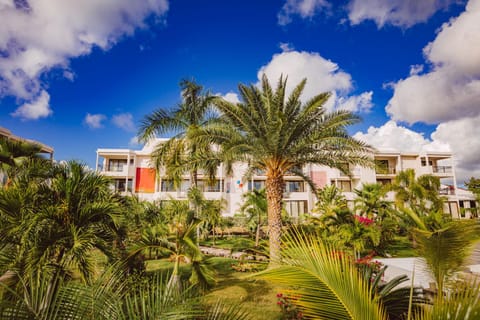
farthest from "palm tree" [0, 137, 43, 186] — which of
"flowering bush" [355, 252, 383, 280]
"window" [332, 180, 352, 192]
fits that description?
"window" [332, 180, 352, 192]

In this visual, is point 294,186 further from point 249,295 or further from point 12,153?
point 12,153

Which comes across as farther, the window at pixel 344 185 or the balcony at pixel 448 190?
the balcony at pixel 448 190

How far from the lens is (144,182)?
115 feet

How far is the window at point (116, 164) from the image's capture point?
35.2 meters

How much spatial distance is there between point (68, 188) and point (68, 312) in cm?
389

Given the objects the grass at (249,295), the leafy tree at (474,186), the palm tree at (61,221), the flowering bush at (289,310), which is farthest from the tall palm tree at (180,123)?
the leafy tree at (474,186)

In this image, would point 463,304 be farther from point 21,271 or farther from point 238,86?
point 238,86

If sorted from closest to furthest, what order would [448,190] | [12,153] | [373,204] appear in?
[12,153], [373,204], [448,190]

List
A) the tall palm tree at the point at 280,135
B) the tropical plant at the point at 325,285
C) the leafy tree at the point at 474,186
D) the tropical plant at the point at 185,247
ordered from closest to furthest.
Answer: the tropical plant at the point at 325,285 → the tropical plant at the point at 185,247 → the tall palm tree at the point at 280,135 → the leafy tree at the point at 474,186

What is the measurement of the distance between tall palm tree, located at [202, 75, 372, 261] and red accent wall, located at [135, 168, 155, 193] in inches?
1040

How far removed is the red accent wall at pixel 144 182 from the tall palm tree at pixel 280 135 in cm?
2642

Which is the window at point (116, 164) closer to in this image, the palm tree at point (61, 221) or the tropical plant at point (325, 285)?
the palm tree at point (61, 221)

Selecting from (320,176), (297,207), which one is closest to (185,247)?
(297,207)

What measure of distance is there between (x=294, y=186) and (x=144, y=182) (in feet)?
68.8
